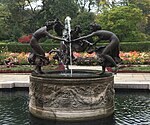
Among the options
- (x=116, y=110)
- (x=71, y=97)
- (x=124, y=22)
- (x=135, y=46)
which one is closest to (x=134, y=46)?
(x=135, y=46)

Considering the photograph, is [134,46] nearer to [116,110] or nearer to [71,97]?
[116,110]

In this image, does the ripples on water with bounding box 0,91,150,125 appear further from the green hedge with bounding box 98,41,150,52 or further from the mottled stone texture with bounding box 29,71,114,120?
the green hedge with bounding box 98,41,150,52

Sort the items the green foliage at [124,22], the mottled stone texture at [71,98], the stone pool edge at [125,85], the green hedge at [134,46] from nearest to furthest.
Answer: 1. the mottled stone texture at [71,98]
2. the stone pool edge at [125,85]
3. the green hedge at [134,46]
4. the green foliage at [124,22]

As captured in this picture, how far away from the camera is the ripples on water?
8719 mm

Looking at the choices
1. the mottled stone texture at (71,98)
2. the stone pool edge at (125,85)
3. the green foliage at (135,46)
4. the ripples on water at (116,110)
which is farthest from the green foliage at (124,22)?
the mottled stone texture at (71,98)

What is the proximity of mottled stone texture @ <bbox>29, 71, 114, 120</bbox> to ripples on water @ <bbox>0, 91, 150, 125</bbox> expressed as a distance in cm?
23

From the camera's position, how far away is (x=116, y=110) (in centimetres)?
1003

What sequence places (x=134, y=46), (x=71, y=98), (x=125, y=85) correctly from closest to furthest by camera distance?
(x=71, y=98) < (x=125, y=85) < (x=134, y=46)

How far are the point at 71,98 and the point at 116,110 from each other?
7.04 feet

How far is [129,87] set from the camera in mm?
12633

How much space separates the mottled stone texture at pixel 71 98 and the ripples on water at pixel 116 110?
0.23 m

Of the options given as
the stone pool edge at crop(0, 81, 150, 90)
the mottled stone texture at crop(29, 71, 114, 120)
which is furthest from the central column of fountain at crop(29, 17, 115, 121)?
the stone pool edge at crop(0, 81, 150, 90)

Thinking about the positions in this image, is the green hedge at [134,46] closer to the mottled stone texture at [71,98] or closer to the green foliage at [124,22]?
the green foliage at [124,22]

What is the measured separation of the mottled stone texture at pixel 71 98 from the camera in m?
8.52
